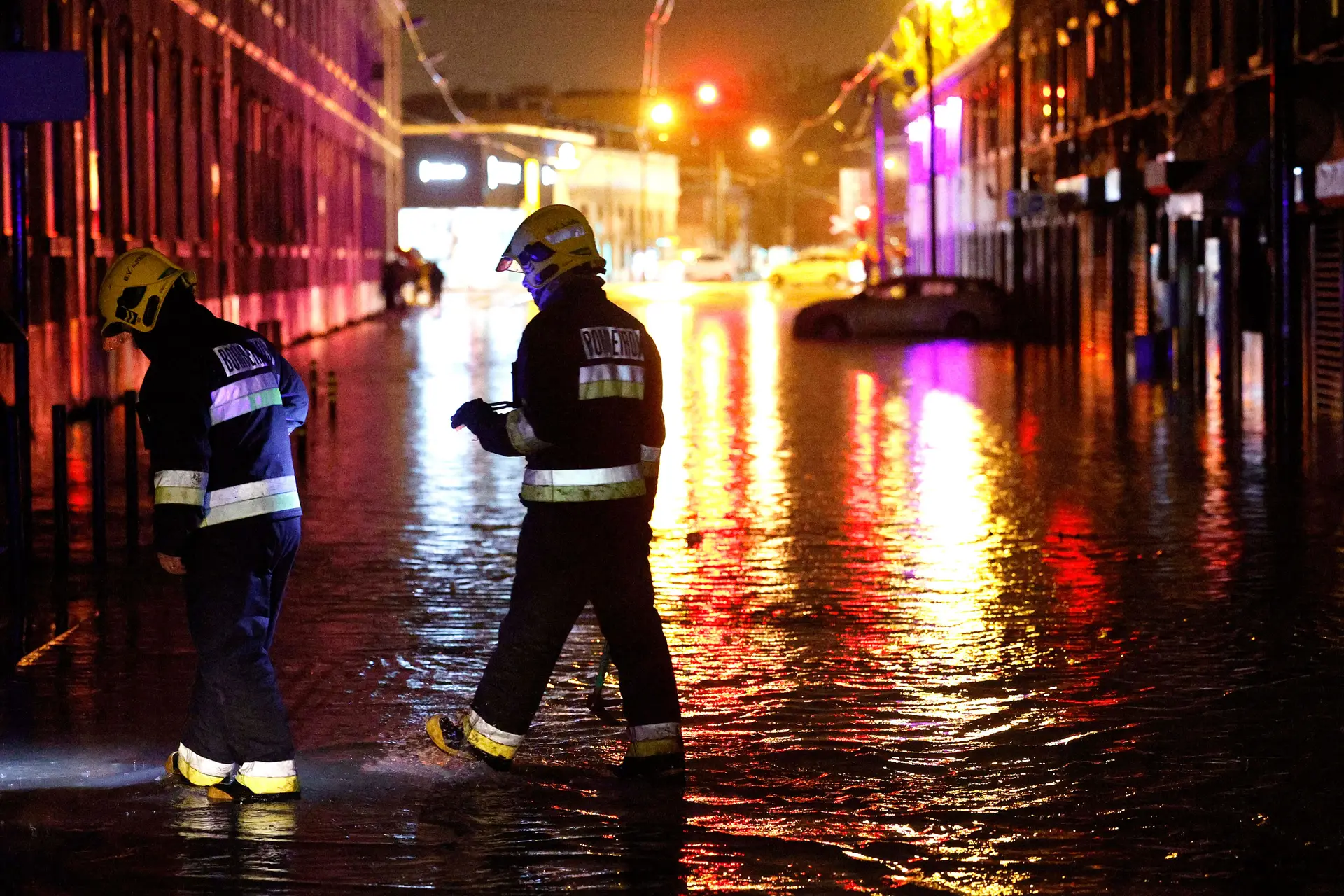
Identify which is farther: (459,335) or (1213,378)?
(459,335)

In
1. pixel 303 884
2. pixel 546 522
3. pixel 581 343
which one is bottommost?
pixel 303 884

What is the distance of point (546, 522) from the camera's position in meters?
6.94

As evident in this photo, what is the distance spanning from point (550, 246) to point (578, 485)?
771mm

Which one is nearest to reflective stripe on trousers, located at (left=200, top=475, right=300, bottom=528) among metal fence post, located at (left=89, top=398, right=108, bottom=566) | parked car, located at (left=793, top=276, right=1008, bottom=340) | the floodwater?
the floodwater

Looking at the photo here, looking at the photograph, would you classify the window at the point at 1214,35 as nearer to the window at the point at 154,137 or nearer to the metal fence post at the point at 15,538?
the window at the point at 154,137

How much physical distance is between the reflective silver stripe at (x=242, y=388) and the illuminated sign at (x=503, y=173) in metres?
112

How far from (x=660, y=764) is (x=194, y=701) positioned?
1.47m

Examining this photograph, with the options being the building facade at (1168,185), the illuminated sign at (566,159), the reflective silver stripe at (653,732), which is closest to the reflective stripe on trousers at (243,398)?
the reflective silver stripe at (653,732)

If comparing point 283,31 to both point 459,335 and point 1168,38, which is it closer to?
point 459,335

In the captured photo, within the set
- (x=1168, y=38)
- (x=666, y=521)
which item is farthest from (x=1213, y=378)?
(x=666, y=521)

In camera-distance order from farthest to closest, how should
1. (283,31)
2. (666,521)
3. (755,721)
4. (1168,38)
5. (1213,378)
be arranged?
(283,31)
(1168,38)
(1213,378)
(666,521)
(755,721)

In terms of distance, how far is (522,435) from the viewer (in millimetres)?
6844

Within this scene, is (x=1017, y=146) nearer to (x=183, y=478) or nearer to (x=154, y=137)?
(x=154, y=137)

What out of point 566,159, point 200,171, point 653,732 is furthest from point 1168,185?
point 566,159
